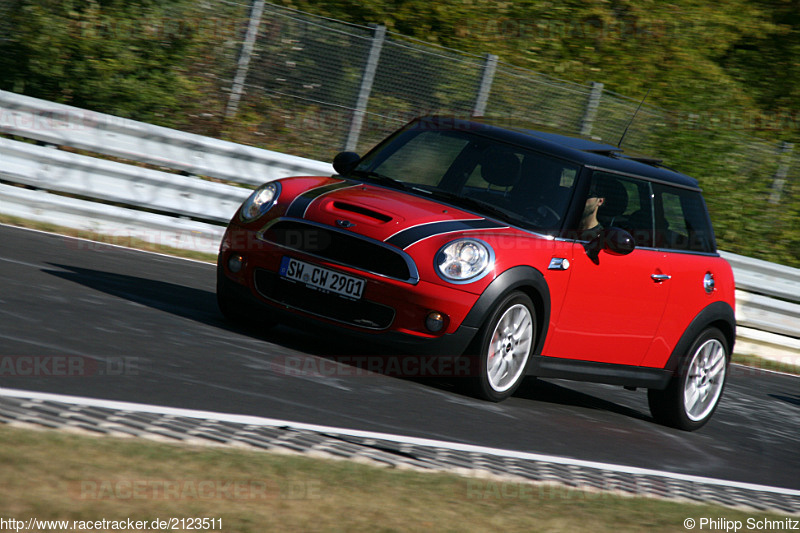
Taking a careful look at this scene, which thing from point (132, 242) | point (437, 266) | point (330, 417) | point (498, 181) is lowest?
point (132, 242)

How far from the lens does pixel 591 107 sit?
15.1 meters

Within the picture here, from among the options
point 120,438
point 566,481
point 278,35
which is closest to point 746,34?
point 278,35

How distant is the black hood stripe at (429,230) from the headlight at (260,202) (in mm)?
961

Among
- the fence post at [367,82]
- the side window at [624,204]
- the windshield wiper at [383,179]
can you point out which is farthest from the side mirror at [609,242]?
the fence post at [367,82]

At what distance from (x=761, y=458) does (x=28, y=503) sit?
535cm

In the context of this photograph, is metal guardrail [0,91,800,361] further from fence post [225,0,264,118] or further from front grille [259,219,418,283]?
front grille [259,219,418,283]

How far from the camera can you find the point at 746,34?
22.5 m

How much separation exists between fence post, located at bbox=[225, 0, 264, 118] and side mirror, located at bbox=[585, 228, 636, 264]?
7.59m

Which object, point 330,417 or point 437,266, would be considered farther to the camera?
point 437,266

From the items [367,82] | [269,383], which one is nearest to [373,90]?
[367,82]

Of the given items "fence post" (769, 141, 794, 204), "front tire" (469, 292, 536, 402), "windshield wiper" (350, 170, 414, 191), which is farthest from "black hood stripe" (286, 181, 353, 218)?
"fence post" (769, 141, 794, 204)

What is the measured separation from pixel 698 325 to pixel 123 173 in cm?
587

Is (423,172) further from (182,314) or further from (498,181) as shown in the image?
(182,314)

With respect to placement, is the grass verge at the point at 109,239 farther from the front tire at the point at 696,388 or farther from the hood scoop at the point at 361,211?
the front tire at the point at 696,388
